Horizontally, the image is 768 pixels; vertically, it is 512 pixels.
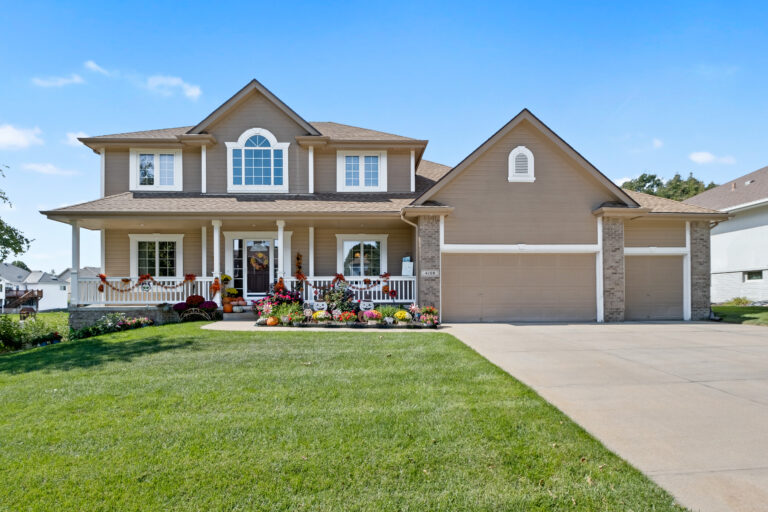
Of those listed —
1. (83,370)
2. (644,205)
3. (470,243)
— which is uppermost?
(644,205)

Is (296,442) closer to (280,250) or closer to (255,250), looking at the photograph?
(280,250)

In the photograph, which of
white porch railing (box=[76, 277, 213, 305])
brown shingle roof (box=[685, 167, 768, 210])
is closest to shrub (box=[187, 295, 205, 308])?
white porch railing (box=[76, 277, 213, 305])

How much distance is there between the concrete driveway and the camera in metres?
3.24

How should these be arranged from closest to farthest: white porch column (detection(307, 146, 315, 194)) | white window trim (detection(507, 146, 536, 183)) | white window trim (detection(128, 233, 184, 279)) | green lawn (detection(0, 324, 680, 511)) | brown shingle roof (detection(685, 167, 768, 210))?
green lawn (detection(0, 324, 680, 511)) → white window trim (detection(507, 146, 536, 183)) → white window trim (detection(128, 233, 184, 279)) → white porch column (detection(307, 146, 315, 194)) → brown shingle roof (detection(685, 167, 768, 210))

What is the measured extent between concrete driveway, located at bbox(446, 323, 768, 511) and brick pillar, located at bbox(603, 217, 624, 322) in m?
2.41

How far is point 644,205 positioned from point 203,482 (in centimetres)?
1528

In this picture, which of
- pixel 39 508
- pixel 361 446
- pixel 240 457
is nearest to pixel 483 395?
pixel 361 446

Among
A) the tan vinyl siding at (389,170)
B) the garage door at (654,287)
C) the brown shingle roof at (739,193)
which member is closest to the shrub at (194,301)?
the tan vinyl siding at (389,170)

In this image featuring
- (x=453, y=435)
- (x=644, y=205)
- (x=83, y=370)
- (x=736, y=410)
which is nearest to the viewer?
(x=453, y=435)

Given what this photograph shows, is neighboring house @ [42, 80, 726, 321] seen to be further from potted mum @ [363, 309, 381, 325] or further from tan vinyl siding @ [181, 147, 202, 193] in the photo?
→ potted mum @ [363, 309, 381, 325]

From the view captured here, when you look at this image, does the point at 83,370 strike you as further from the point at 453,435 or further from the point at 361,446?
the point at 453,435

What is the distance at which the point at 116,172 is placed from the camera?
14.9 metres

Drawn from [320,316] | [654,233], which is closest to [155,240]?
[320,316]

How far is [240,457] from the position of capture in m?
3.45
